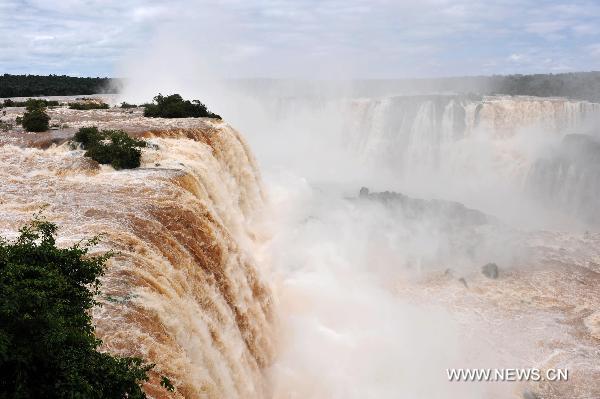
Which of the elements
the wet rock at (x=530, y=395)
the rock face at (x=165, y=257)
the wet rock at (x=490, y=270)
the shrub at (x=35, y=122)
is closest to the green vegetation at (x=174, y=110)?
the shrub at (x=35, y=122)

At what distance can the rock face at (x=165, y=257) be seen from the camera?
6773 millimetres

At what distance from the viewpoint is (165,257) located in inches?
337

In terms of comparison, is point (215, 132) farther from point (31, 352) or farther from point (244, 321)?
point (31, 352)

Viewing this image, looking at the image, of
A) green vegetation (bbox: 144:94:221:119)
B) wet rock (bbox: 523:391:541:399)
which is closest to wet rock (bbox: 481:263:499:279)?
wet rock (bbox: 523:391:541:399)

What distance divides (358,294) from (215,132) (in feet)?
26.2

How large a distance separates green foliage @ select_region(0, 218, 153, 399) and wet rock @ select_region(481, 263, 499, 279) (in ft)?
58.3

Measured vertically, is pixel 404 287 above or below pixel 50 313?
below

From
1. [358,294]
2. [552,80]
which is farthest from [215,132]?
[552,80]

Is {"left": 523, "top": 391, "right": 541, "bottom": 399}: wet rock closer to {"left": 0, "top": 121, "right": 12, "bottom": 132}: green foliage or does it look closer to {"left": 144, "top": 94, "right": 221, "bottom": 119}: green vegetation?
{"left": 144, "top": 94, "right": 221, "bottom": 119}: green vegetation

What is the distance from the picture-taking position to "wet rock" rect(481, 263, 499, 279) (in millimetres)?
20172

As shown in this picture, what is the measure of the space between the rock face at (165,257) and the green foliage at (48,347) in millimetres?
1001

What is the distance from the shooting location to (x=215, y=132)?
18.8 m

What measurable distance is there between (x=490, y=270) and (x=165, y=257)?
15643mm

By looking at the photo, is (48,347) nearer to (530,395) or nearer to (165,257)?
(165,257)
